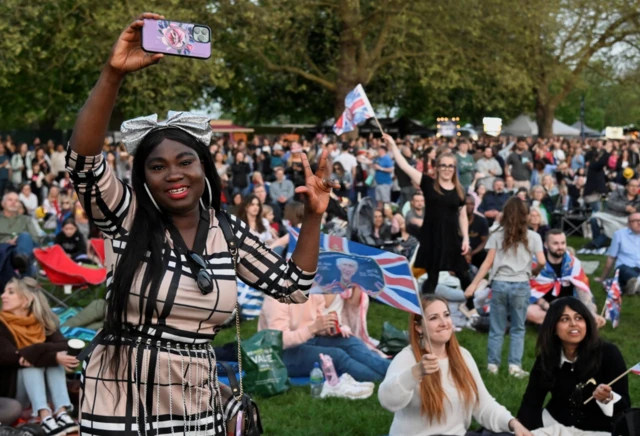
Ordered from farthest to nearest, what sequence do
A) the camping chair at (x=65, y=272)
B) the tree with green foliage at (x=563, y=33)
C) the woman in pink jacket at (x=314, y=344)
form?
the tree with green foliage at (x=563, y=33) → the camping chair at (x=65, y=272) → the woman in pink jacket at (x=314, y=344)

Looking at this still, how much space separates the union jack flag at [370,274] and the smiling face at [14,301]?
212cm

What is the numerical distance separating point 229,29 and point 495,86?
40.7 feet

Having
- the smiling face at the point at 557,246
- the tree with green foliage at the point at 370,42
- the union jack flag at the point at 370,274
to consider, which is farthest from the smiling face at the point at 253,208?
the tree with green foliage at the point at 370,42

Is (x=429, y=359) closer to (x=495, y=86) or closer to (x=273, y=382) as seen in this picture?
(x=273, y=382)

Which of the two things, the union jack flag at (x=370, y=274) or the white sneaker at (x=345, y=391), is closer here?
the union jack flag at (x=370, y=274)

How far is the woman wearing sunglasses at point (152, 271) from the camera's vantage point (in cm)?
275

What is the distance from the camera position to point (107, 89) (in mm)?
2705

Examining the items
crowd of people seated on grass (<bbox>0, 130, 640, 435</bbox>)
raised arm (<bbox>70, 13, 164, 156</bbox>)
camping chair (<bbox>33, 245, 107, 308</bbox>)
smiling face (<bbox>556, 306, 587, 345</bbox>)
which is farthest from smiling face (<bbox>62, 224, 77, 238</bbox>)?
raised arm (<bbox>70, 13, 164, 156</bbox>)

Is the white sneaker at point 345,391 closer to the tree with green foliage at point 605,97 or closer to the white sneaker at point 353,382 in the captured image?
the white sneaker at point 353,382

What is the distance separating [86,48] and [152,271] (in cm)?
2202

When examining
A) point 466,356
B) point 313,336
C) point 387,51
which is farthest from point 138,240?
point 387,51

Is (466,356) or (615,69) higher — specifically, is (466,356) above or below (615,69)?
below

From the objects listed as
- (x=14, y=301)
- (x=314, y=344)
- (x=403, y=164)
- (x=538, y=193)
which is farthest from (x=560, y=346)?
(x=538, y=193)

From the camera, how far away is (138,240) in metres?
2.83
